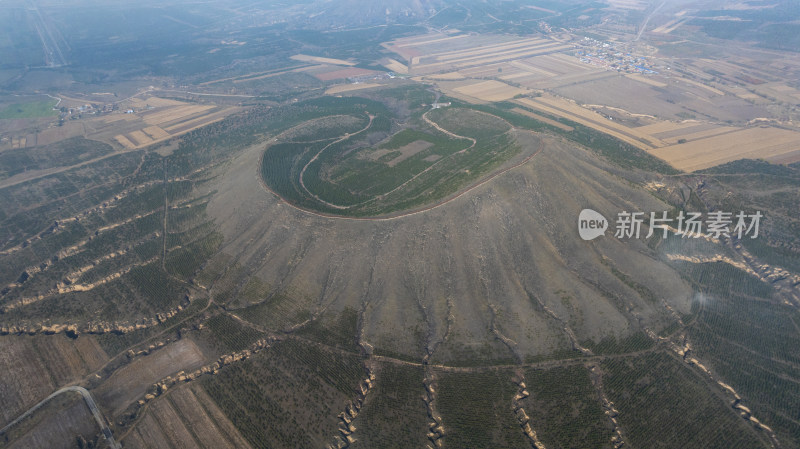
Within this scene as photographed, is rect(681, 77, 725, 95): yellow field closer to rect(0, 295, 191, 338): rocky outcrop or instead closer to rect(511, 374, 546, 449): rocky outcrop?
rect(511, 374, 546, 449): rocky outcrop

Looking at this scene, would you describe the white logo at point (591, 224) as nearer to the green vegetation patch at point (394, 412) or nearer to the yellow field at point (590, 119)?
the green vegetation patch at point (394, 412)

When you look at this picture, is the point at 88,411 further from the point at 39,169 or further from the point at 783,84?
the point at 783,84

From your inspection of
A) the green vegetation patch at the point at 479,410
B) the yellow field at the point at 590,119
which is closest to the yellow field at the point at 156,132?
the green vegetation patch at the point at 479,410

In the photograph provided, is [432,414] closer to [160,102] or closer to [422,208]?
[422,208]

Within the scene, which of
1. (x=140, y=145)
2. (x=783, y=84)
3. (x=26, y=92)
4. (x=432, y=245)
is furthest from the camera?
(x=26, y=92)

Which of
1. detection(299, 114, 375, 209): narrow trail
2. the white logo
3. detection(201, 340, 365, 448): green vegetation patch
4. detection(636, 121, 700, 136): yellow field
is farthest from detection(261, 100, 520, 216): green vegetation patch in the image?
detection(636, 121, 700, 136): yellow field

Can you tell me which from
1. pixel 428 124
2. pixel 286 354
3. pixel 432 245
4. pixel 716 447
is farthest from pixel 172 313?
pixel 428 124
